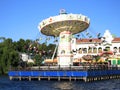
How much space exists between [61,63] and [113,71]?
15.0m

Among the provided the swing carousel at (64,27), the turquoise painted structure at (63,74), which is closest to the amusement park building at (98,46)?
the swing carousel at (64,27)

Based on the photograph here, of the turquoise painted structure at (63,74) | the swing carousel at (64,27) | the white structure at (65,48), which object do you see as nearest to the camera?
the turquoise painted structure at (63,74)

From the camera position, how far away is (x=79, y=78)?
8619 centimetres

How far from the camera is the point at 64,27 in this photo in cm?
9719

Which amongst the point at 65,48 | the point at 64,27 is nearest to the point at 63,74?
the point at 65,48

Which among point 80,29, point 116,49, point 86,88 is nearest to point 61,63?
point 80,29

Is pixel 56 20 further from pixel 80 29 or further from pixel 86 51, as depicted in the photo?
pixel 86 51

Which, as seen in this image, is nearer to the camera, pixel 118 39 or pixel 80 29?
pixel 80 29

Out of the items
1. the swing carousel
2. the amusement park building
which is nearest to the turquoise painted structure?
the swing carousel

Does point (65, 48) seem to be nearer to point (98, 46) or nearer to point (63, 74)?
point (63, 74)

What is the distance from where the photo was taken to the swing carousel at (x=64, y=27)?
9462 cm

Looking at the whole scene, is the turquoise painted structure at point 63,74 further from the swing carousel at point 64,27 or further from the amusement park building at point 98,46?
the amusement park building at point 98,46

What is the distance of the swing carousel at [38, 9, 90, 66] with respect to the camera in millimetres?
94625

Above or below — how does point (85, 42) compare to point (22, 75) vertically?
above
